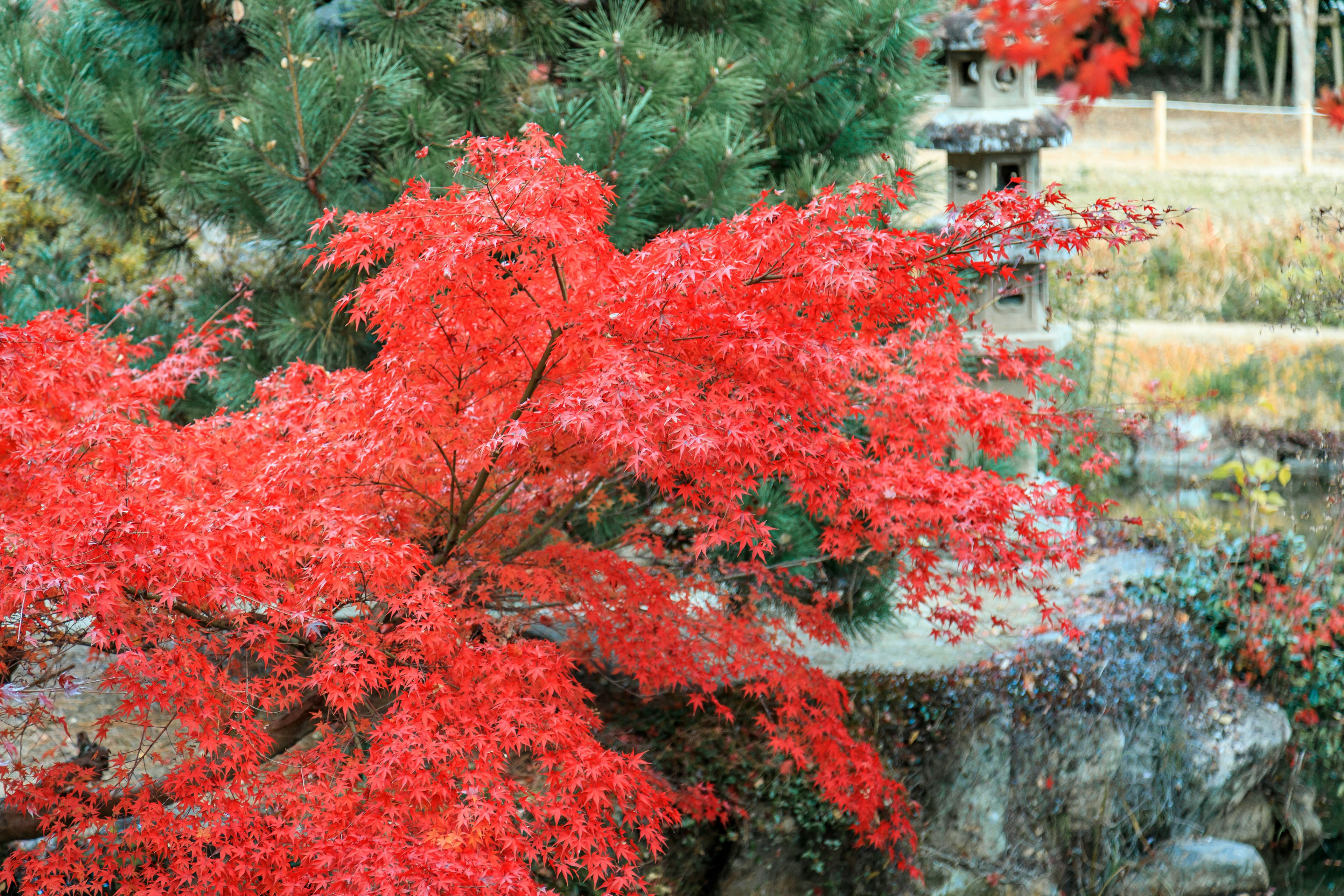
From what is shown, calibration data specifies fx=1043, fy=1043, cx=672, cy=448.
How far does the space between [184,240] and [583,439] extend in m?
3.96

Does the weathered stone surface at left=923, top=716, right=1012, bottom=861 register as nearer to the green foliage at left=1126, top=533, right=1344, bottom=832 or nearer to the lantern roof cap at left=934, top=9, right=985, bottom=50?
the green foliage at left=1126, top=533, right=1344, bottom=832

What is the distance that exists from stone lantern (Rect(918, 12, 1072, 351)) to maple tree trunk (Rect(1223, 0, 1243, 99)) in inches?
593

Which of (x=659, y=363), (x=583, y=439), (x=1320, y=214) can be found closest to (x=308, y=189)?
(x=583, y=439)

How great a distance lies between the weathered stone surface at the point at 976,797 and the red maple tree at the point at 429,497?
149 cm

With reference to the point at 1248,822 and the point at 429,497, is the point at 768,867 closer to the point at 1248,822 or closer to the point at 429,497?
the point at 429,497

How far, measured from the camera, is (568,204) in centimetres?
261

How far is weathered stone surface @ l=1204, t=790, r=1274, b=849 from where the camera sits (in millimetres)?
4777

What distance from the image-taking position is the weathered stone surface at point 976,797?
444cm

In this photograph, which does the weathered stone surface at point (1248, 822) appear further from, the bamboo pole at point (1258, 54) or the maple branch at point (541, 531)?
the bamboo pole at point (1258, 54)

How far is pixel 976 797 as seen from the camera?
450cm

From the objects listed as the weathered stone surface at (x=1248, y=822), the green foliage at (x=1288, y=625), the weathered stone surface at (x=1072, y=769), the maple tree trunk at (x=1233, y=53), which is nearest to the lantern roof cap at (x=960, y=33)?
the green foliage at (x=1288, y=625)

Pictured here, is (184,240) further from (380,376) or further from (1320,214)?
(1320,214)

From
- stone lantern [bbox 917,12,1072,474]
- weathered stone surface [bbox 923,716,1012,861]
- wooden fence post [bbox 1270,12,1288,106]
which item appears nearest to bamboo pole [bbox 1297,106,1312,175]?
wooden fence post [bbox 1270,12,1288,106]

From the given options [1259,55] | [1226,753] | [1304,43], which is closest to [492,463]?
[1226,753]
